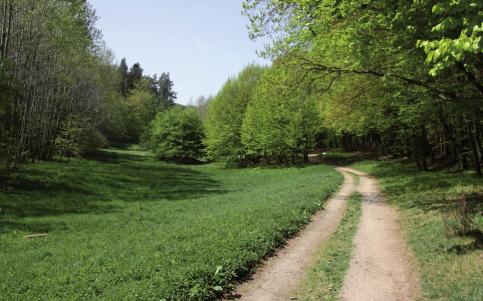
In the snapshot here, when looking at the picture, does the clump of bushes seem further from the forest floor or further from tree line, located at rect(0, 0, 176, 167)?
tree line, located at rect(0, 0, 176, 167)

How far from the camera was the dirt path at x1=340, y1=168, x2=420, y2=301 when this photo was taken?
9.14m

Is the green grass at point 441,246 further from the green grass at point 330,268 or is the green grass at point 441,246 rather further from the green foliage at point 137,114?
the green foliage at point 137,114

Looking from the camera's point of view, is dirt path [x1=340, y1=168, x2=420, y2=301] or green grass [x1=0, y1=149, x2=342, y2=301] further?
dirt path [x1=340, y1=168, x2=420, y2=301]

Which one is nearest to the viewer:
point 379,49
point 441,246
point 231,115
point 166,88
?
point 441,246

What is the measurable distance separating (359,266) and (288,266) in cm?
202

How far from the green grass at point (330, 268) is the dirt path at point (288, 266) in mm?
264

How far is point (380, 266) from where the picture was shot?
11016 millimetres

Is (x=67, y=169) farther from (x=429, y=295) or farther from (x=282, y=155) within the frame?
(x=429, y=295)

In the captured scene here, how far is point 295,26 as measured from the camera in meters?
18.0

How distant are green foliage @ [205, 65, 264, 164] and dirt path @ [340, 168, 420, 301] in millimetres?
47753

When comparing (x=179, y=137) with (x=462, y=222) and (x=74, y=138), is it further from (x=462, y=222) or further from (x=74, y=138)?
(x=462, y=222)

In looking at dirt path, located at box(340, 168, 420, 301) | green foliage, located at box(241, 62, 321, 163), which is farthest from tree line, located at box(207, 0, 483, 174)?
green foliage, located at box(241, 62, 321, 163)

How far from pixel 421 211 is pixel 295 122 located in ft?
116

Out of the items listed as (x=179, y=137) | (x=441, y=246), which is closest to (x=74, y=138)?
(x=179, y=137)
